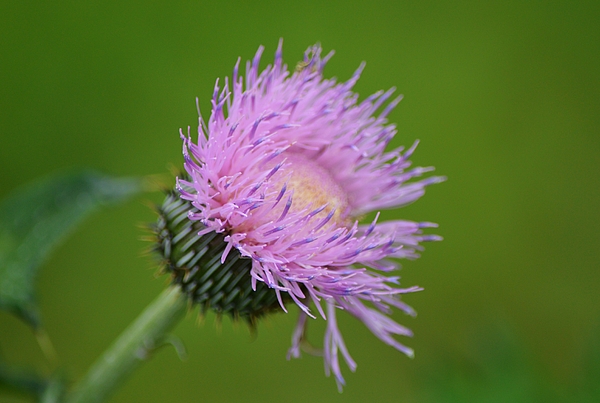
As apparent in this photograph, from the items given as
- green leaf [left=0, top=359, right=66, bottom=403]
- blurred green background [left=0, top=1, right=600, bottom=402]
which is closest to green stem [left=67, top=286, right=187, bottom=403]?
green leaf [left=0, top=359, right=66, bottom=403]

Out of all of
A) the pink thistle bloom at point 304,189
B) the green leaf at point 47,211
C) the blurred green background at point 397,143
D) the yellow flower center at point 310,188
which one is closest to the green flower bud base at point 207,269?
the pink thistle bloom at point 304,189

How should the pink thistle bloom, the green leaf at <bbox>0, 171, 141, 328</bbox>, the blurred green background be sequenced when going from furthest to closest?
the blurred green background < the green leaf at <bbox>0, 171, 141, 328</bbox> < the pink thistle bloom

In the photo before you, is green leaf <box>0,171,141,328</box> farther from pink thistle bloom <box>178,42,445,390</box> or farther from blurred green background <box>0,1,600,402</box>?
blurred green background <box>0,1,600,402</box>

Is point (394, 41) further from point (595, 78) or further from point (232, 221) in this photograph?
point (232, 221)

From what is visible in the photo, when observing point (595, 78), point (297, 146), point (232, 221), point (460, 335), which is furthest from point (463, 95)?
point (232, 221)

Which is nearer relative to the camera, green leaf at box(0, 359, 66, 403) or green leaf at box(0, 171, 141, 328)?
green leaf at box(0, 359, 66, 403)

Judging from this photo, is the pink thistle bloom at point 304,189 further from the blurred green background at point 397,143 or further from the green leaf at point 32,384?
the blurred green background at point 397,143
